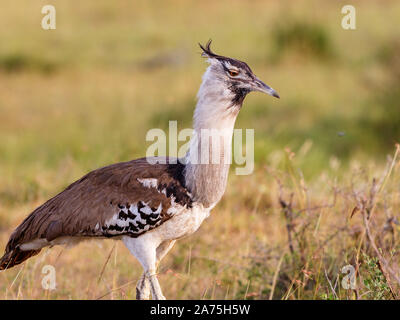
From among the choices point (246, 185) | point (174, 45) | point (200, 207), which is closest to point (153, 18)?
point (174, 45)

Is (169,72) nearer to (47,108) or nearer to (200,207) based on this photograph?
(47,108)

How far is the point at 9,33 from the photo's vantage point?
12125 millimetres

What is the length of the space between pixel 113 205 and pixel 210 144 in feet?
1.67

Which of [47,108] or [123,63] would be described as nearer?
[47,108]

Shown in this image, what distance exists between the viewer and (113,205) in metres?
3.14

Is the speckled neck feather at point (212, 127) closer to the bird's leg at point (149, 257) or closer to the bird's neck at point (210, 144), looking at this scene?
the bird's neck at point (210, 144)

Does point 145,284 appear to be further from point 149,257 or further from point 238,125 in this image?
point 238,125

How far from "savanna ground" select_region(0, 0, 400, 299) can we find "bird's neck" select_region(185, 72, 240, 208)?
537 mm

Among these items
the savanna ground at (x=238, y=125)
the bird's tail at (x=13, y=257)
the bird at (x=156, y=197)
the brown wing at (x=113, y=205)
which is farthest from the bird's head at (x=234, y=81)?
the bird's tail at (x=13, y=257)

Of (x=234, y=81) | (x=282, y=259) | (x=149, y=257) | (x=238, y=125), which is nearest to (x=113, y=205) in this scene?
(x=149, y=257)

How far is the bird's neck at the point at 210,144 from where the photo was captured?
118 inches

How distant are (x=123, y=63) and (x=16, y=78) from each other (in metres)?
1.64

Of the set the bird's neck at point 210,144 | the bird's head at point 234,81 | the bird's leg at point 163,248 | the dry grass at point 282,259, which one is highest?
the bird's head at point 234,81

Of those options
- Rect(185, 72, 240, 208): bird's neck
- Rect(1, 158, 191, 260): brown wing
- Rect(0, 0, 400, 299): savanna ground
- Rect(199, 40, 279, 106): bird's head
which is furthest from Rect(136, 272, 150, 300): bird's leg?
Rect(199, 40, 279, 106): bird's head
